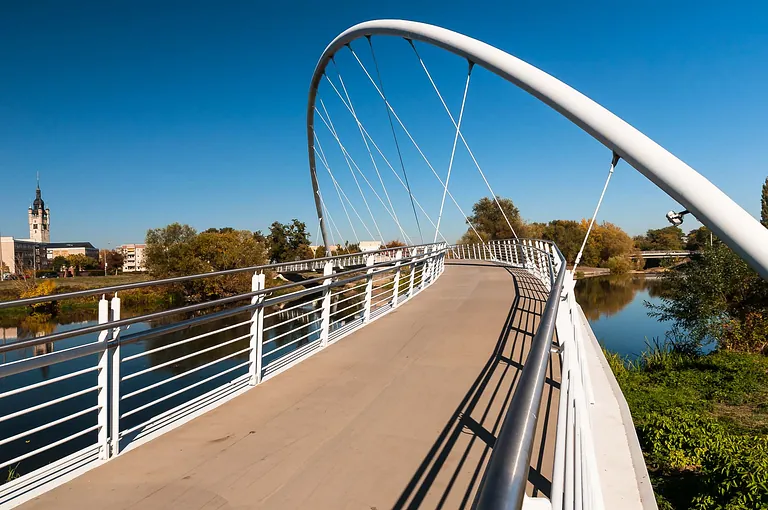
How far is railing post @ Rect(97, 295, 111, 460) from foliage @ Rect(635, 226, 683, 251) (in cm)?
7977

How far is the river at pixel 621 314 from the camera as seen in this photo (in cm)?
2188

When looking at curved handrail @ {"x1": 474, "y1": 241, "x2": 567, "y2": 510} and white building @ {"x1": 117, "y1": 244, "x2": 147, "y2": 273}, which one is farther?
white building @ {"x1": 117, "y1": 244, "x2": 147, "y2": 273}

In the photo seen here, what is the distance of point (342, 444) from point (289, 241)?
254 feet

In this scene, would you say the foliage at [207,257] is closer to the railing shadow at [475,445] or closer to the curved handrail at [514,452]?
the railing shadow at [475,445]

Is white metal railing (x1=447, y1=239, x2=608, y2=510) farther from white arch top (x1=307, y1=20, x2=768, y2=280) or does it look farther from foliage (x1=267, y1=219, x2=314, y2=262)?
foliage (x1=267, y1=219, x2=314, y2=262)

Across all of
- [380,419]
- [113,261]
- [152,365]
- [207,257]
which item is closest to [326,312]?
[380,419]

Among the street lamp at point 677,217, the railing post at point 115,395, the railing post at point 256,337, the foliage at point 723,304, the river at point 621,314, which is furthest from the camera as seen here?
the river at point 621,314

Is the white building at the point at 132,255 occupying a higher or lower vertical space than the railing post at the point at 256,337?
lower

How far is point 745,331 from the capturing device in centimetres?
1689

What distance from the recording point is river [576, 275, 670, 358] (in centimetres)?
2188

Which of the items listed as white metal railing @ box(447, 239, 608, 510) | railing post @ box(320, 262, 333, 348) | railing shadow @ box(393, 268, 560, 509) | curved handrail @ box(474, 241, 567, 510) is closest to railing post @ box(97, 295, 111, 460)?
railing shadow @ box(393, 268, 560, 509)

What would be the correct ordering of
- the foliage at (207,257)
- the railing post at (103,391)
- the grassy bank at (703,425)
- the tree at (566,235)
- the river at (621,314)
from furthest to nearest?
the tree at (566,235) → the foliage at (207,257) → the river at (621,314) → the grassy bank at (703,425) → the railing post at (103,391)

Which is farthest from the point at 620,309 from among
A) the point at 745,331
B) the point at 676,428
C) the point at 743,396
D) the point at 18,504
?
the point at 18,504

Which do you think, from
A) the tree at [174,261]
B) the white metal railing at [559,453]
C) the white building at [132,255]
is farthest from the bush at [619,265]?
the white building at [132,255]
